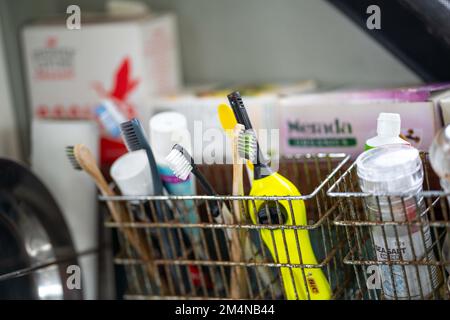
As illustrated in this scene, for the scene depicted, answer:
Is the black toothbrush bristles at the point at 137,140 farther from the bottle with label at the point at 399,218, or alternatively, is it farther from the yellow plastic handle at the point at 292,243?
the bottle with label at the point at 399,218

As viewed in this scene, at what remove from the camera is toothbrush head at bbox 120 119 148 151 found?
0.79m

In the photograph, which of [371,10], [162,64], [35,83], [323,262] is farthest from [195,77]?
[323,262]

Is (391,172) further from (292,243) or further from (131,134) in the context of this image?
(131,134)

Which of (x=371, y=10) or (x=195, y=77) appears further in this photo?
(x=195, y=77)

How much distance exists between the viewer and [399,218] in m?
0.70

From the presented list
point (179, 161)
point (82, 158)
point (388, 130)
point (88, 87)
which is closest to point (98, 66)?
point (88, 87)

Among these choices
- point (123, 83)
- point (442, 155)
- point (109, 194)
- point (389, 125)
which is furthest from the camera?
point (123, 83)

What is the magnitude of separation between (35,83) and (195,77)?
26 cm

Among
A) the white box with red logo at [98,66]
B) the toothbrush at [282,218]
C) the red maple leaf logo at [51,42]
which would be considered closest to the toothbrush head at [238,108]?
the toothbrush at [282,218]

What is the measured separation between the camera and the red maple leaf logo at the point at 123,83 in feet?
3.49

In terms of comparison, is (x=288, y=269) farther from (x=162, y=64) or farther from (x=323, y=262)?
(x=162, y=64)

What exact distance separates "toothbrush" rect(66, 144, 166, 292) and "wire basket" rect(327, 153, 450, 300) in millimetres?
255

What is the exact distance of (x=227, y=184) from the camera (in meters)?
0.90

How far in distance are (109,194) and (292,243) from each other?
0.24m
